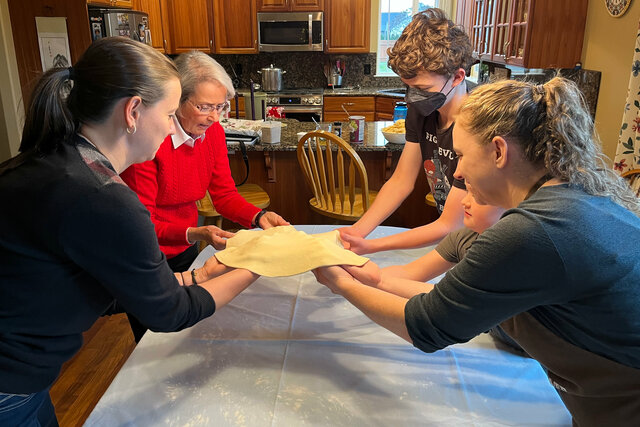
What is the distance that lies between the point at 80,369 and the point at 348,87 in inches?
185

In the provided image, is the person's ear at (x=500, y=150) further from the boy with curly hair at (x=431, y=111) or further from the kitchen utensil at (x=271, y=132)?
the kitchen utensil at (x=271, y=132)

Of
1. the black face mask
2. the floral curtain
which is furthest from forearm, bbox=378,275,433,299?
the floral curtain

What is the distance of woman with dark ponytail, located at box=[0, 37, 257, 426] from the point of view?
2.84 ft

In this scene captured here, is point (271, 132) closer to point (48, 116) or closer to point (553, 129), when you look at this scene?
point (48, 116)

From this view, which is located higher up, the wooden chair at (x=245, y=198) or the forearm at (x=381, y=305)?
the forearm at (x=381, y=305)

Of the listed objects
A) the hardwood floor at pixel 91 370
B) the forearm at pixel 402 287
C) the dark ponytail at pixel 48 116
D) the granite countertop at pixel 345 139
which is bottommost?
the hardwood floor at pixel 91 370

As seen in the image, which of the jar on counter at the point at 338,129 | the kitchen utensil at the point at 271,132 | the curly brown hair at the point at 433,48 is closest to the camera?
the curly brown hair at the point at 433,48

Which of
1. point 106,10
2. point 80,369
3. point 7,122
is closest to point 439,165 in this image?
point 80,369

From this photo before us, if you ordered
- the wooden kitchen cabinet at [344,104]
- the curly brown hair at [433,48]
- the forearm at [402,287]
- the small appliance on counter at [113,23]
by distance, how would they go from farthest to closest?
the wooden kitchen cabinet at [344,104], the small appliance on counter at [113,23], the curly brown hair at [433,48], the forearm at [402,287]

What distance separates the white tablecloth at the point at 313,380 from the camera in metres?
0.98

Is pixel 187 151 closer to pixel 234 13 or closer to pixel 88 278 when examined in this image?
pixel 88 278

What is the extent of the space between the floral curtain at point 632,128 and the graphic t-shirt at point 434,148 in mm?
1171

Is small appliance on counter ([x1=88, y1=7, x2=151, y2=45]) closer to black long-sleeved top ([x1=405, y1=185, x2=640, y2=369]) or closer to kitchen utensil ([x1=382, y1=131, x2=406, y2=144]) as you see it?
kitchen utensil ([x1=382, y1=131, x2=406, y2=144])

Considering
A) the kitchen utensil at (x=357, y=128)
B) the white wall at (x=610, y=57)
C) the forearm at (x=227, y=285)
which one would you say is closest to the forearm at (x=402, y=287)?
the forearm at (x=227, y=285)
